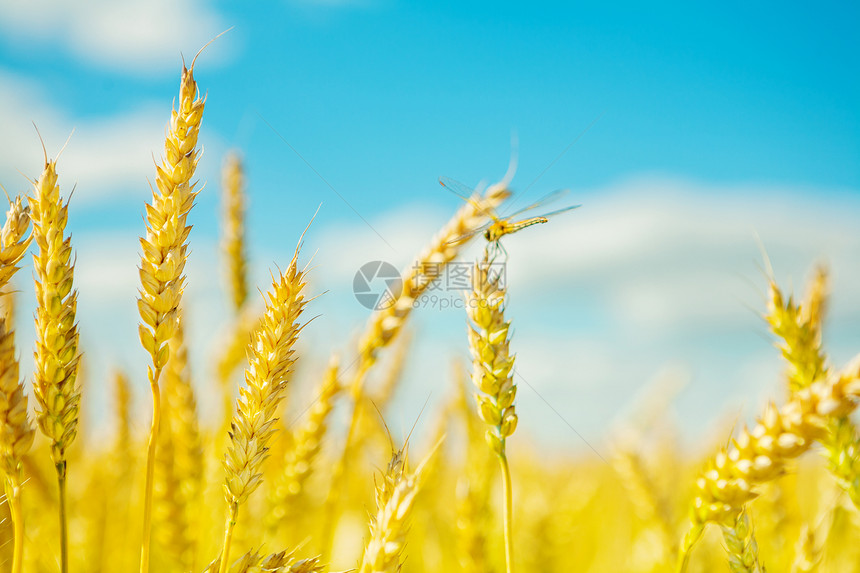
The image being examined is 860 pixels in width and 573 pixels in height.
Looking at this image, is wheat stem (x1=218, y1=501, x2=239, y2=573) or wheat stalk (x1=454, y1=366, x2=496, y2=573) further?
wheat stalk (x1=454, y1=366, x2=496, y2=573)

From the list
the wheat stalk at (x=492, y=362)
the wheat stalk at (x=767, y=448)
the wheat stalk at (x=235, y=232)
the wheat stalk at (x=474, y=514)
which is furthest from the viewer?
the wheat stalk at (x=235, y=232)

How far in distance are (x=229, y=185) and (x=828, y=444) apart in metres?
3.48

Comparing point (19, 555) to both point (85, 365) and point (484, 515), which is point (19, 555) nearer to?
point (484, 515)

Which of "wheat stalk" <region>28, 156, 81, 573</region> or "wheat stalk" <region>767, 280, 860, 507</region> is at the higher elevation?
"wheat stalk" <region>28, 156, 81, 573</region>

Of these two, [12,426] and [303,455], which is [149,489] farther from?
[303,455]

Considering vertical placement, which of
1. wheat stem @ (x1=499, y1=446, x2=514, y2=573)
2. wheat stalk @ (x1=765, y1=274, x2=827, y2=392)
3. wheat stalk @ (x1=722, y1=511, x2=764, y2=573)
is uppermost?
wheat stalk @ (x1=765, y1=274, x2=827, y2=392)

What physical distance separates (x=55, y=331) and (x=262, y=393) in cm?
46

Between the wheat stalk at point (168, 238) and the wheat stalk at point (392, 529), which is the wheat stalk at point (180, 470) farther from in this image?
the wheat stalk at point (392, 529)

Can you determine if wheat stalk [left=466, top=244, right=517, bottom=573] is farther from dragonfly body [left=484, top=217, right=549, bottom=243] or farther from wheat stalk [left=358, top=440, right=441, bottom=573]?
dragonfly body [left=484, top=217, right=549, bottom=243]

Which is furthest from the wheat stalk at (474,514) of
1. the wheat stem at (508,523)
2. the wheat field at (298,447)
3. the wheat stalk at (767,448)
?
the wheat stalk at (767,448)

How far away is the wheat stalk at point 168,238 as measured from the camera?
1.26 metres

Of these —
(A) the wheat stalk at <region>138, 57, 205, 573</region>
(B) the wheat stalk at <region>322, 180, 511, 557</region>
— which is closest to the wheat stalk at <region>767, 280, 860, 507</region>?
(B) the wheat stalk at <region>322, 180, 511, 557</region>

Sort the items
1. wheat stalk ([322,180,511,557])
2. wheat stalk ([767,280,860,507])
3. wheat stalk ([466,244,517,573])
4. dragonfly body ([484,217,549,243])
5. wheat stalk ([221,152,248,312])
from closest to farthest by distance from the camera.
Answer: wheat stalk ([466,244,517,573]), wheat stalk ([767,280,860,507]), wheat stalk ([322,180,511,557]), dragonfly body ([484,217,549,243]), wheat stalk ([221,152,248,312])

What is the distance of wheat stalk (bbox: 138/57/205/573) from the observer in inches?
49.5
